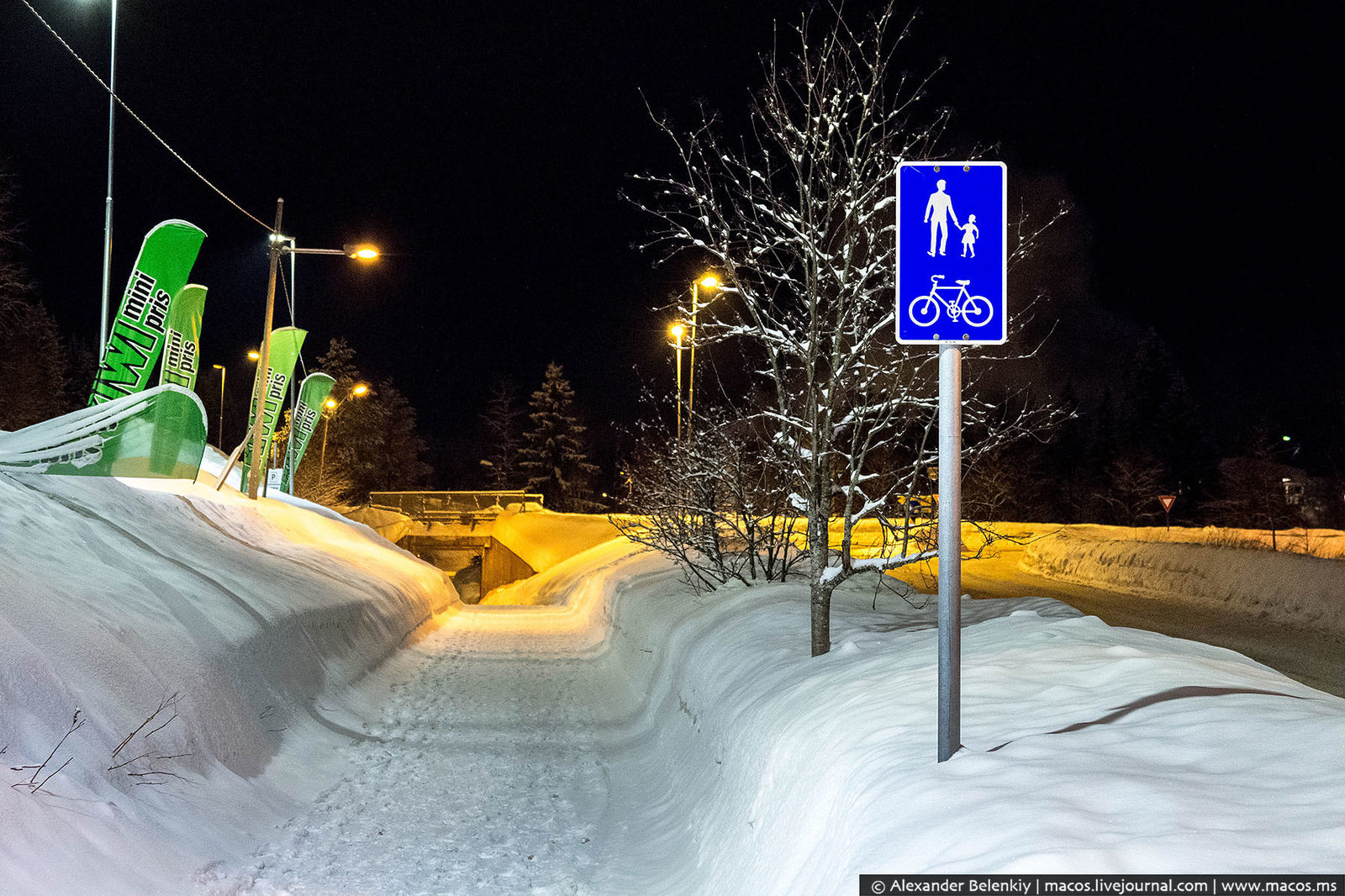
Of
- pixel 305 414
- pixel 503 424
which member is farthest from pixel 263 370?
pixel 503 424

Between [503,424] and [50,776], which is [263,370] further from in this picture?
[503,424]

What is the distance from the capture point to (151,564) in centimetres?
1060

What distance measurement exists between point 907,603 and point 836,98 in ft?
25.4

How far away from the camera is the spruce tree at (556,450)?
76750 millimetres

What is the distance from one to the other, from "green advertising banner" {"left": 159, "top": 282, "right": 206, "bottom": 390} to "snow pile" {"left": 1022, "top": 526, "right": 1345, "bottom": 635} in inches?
906

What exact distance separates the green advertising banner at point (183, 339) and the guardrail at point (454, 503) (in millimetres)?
36978

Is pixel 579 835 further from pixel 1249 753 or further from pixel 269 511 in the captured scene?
pixel 269 511

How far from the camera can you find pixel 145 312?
1841 cm

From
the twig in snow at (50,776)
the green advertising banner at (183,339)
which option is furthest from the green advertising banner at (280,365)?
the twig in snow at (50,776)

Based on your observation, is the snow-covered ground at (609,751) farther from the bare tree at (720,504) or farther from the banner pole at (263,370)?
the banner pole at (263,370)

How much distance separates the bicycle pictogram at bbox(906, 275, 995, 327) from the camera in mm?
4578

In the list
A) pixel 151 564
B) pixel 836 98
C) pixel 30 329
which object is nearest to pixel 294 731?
pixel 151 564

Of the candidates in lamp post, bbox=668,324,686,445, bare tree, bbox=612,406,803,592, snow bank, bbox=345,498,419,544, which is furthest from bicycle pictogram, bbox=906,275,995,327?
snow bank, bbox=345,498,419,544

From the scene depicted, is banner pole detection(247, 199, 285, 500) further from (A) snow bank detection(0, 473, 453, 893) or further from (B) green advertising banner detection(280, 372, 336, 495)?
(B) green advertising banner detection(280, 372, 336, 495)
